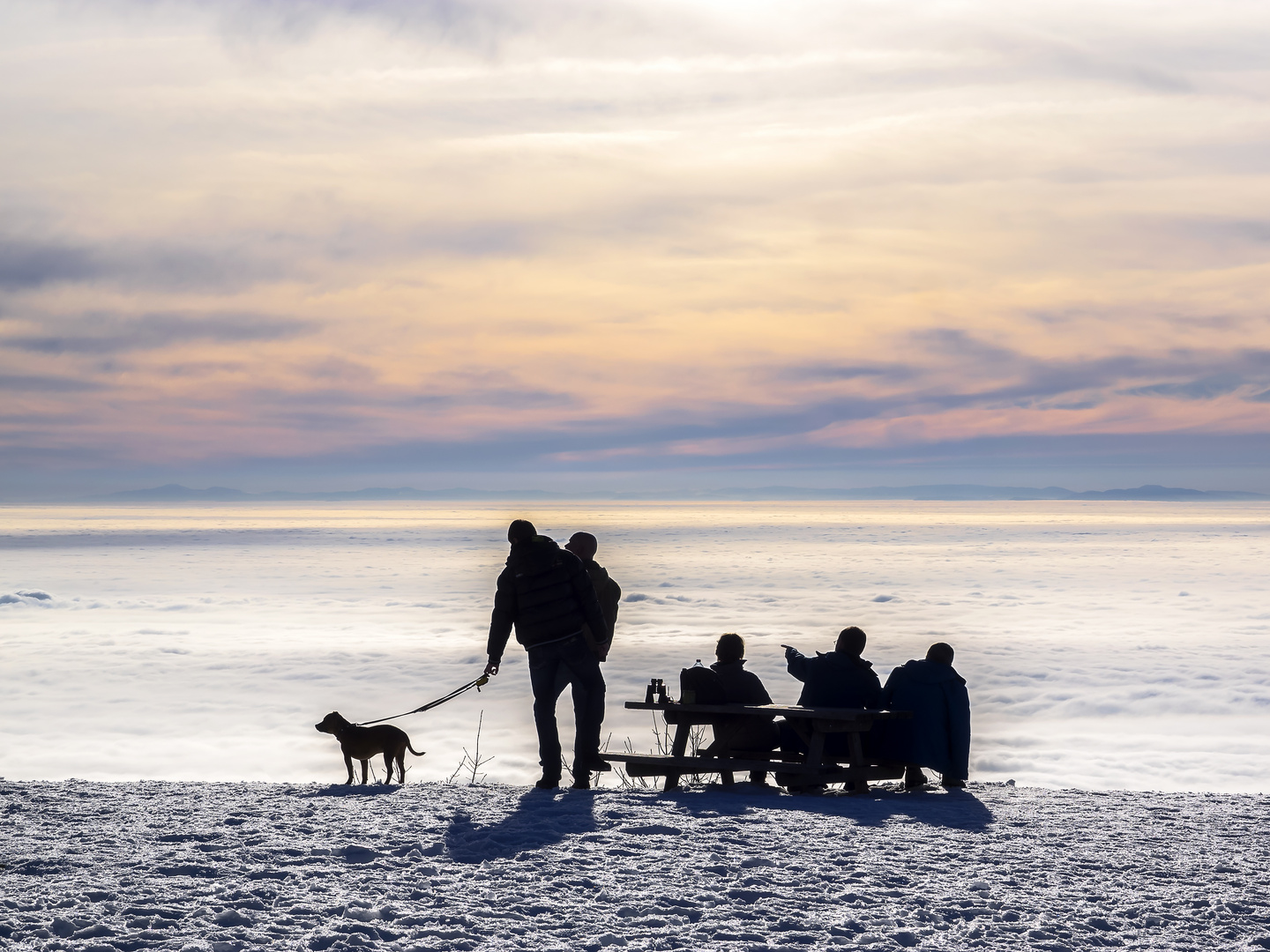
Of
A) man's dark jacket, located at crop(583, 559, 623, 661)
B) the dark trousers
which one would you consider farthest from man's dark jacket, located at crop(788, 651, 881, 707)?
the dark trousers

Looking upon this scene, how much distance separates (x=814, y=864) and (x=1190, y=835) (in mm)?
2681

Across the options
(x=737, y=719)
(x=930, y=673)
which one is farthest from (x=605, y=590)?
(x=930, y=673)

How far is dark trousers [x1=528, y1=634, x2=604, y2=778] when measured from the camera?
8336 millimetres

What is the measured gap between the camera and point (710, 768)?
898cm

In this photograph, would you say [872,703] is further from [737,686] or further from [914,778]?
[737,686]

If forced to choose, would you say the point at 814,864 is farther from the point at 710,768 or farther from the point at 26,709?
the point at 26,709

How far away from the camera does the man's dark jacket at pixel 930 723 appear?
28.9 feet

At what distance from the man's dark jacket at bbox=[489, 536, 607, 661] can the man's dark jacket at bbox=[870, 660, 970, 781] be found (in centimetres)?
244

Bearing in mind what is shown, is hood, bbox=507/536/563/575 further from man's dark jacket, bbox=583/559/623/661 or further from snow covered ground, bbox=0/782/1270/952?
snow covered ground, bbox=0/782/1270/952

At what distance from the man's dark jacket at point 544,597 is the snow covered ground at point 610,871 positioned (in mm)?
1134

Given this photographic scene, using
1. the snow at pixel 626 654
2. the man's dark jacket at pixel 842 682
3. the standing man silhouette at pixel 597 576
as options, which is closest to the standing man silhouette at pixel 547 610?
the standing man silhouette at pixel 597 576

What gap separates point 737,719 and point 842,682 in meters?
0.87

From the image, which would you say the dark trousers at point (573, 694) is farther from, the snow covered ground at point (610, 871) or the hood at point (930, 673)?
the hood at point (930, 673)

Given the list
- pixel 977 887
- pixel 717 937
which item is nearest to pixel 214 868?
pixel 717 937
